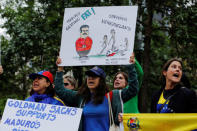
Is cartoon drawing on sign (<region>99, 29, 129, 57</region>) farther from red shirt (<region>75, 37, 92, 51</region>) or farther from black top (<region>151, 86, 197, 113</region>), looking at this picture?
black top (<region>151, 86, 197, 113</region>)

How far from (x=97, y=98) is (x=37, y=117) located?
835 millimetres

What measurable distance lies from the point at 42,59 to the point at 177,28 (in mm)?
3438

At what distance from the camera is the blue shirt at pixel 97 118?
3348mm

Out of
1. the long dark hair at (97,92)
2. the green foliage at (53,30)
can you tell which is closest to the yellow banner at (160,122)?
the long dark hair at (97,92)

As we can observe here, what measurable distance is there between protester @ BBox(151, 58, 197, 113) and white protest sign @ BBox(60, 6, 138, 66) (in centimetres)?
57

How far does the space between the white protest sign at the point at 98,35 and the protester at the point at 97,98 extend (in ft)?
1.11

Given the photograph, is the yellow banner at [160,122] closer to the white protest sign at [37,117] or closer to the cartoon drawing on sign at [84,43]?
the white protest sign at [37,117]

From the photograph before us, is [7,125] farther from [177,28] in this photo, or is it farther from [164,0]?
[164,0]

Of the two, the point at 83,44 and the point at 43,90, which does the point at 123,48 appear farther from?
the point at 43,90

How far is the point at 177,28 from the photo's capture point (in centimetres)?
657

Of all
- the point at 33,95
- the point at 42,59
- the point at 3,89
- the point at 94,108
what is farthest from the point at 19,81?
the point at 94,108

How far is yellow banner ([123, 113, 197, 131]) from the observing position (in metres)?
3.29

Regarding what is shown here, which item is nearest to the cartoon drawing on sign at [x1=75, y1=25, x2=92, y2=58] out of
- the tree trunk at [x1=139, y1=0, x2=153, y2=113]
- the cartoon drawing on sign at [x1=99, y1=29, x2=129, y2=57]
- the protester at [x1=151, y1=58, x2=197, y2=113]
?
the cartoon drawing on sign at [x1=99, y1=29, x2=129, y2=57]

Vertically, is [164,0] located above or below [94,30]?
above
